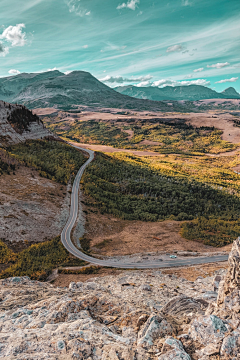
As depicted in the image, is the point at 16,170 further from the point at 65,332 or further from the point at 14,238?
the point at 65,332

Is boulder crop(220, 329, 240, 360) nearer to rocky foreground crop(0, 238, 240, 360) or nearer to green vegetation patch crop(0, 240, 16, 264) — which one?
rocky foreground crop(0, 238, 240, 360)

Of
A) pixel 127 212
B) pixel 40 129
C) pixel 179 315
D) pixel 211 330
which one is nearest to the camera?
pixel 211 330

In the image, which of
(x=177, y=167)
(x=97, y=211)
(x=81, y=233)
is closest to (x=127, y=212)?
(x=97, y=211)

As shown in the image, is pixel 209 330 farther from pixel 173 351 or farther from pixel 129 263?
pixel 129 263

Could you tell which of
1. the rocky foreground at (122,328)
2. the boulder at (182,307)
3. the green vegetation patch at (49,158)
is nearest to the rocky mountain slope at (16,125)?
the green vegetation patch at (49,158)

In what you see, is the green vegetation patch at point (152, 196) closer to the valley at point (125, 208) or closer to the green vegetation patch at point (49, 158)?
the valley at point (125, 208)

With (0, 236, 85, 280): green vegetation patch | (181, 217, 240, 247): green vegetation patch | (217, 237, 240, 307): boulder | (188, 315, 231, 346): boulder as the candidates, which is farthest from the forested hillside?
(188, 315, 231, 346): boulder
